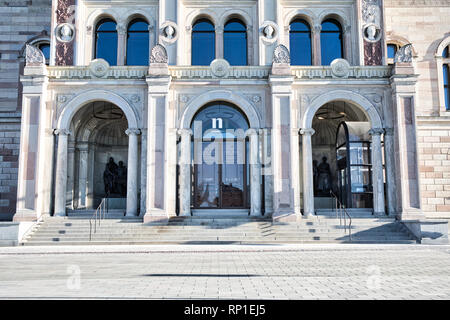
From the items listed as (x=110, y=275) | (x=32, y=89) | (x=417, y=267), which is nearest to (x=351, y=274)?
(x=417, y=267)

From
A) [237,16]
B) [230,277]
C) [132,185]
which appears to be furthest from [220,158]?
[230,277]

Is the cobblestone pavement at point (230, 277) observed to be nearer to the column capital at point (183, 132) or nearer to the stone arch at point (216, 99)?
the column capital at point (183, 132)

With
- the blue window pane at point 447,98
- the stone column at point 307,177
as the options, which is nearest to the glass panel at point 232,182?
the stone column at point 307,177

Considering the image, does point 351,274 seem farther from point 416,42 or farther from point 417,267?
point 416,42

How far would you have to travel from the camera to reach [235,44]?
24719 millimetres

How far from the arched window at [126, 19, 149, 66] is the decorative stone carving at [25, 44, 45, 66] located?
482cm

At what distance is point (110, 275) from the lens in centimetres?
896

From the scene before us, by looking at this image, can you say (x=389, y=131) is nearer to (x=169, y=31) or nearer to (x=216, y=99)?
(x=216, y=99)

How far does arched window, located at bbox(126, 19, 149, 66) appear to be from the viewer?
973 inches

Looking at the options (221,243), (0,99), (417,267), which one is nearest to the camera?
(417,267)

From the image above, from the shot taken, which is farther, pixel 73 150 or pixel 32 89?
pixel 73 150

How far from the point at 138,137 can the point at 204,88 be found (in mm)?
4389

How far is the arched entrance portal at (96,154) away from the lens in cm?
2133

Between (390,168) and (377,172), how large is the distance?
643 mm
